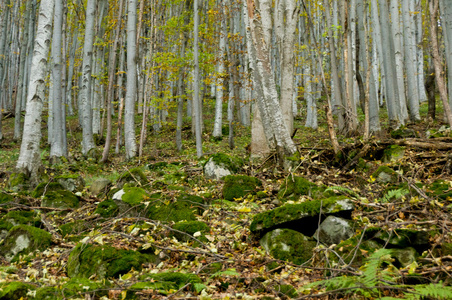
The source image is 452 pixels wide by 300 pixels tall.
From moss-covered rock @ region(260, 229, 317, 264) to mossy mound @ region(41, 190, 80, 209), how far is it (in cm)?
364

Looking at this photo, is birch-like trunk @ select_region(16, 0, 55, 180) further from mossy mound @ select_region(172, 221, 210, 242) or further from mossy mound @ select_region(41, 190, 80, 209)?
mossy mound @ select_region(172, 221, 210, 242)

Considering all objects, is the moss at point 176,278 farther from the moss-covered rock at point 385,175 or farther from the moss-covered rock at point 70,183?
the moss-covered rock at point 70,183

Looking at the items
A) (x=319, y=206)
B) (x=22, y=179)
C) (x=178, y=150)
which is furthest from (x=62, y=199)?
(x=178, y=150)

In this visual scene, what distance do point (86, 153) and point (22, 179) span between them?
18.2 feet

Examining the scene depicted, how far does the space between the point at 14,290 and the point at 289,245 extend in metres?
2.44

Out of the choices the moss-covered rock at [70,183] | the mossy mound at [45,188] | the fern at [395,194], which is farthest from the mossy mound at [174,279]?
the moss-covered rock at [70,183]

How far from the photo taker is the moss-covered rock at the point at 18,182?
20.8 feet

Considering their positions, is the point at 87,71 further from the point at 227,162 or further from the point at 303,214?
the point at 303,214

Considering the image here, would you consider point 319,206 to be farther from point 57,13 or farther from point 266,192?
point 57,13

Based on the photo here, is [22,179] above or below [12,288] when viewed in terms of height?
above

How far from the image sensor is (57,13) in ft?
31.2

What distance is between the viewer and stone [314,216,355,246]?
132 inches

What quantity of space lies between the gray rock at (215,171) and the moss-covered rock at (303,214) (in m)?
2.63

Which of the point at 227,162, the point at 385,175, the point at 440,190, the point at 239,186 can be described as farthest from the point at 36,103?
the point at 440,190
